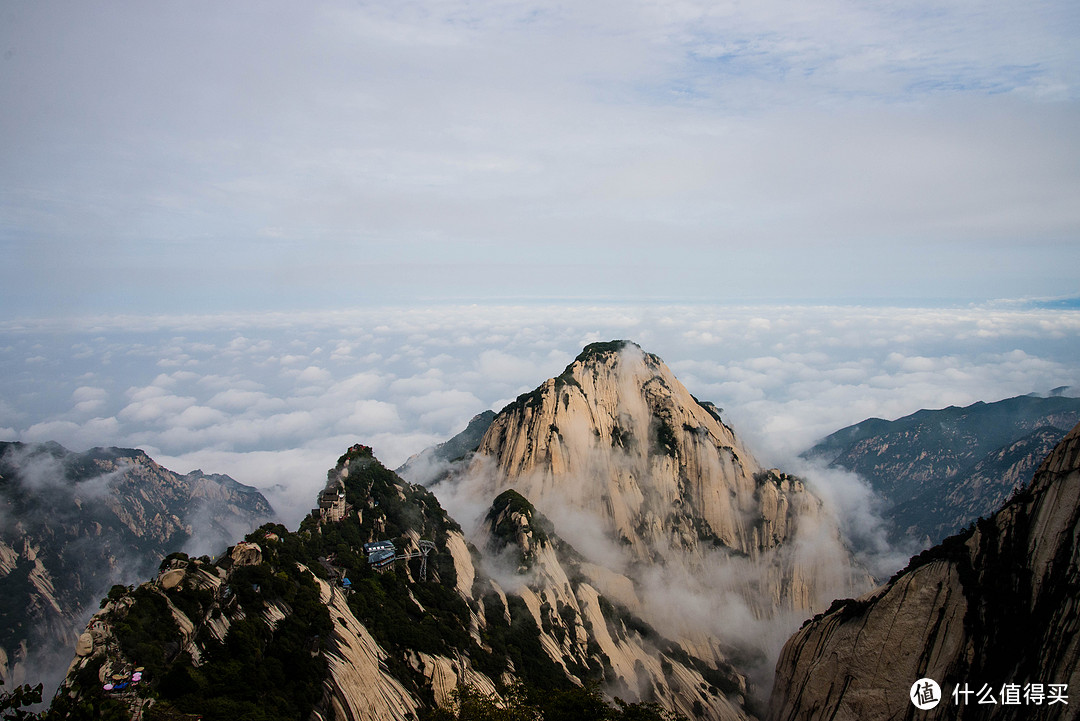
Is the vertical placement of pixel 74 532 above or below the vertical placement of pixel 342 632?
below

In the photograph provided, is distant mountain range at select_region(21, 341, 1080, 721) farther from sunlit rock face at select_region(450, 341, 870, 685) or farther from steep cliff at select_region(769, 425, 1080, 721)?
sunlit rock face at select_region(450, 341, 870, 685)

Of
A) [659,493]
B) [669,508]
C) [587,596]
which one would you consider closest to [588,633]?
[587,596]

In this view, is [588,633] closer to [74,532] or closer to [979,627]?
[979,627]

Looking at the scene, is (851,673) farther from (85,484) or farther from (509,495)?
(85,484)

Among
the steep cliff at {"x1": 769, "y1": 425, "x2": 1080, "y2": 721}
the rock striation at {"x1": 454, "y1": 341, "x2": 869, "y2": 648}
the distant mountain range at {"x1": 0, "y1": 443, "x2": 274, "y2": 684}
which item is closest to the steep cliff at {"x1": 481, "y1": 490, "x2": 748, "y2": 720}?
the rock striation at {"x1": 454, "y1": 341, "x2": 869, "y2": 648}

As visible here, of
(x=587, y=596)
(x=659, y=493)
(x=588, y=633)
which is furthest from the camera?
(x=659, y=493)

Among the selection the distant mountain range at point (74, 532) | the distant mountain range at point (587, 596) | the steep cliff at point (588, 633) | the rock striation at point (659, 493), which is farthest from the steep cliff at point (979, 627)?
the distant mountain range at point (74, 532)

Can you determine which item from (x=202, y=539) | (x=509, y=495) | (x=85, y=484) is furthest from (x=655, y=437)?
(x=85, y=484)
